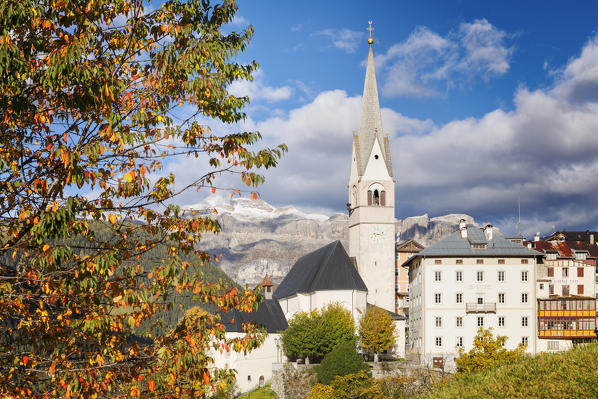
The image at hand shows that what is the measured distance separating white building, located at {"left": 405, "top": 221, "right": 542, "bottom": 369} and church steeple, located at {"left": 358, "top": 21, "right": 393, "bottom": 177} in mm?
15365

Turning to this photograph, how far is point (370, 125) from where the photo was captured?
307 ft

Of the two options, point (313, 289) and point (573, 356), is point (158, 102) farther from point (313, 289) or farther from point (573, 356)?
point (313, 289)

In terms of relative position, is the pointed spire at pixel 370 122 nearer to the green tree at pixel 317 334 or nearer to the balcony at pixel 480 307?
the balcony at pixel 480 307

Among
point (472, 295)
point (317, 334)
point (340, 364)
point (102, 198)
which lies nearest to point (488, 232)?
point (472, 295)

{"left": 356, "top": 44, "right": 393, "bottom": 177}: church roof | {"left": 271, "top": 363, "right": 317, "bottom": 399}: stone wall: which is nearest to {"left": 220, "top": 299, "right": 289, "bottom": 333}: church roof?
{"left": 271, "top": 363, "right": 317, "bottom": 399}: stone wall

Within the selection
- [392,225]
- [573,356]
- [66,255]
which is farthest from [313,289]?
[66,255]

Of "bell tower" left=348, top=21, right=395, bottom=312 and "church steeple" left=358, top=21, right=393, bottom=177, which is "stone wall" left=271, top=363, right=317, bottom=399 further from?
"church steeple" left=358, top=21, right=393, bottom=177

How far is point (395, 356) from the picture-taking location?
81062mm

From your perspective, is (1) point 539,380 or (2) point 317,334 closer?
(1) point 539,380

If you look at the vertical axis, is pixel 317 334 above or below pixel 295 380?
above

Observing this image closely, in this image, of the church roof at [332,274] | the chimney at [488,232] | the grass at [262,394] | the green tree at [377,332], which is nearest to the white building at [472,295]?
the chimney at [488,232]

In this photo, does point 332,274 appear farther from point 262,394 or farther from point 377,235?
point 262,394

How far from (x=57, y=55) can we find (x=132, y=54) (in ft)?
9.64

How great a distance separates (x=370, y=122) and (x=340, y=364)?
121 feet
